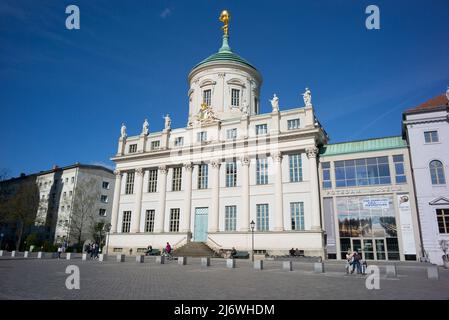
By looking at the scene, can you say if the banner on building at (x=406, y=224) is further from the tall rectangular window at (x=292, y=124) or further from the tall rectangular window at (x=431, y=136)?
the tall rectangular window at (x=292, y=124)

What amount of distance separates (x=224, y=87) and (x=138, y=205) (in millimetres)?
22046

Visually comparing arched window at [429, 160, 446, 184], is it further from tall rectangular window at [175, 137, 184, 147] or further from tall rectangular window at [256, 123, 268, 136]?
tall rectangular window at [175, 137, 184, 147]

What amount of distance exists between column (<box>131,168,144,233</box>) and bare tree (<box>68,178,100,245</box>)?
642 inches

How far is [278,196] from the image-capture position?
124 feet

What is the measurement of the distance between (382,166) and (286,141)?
10.9 metres

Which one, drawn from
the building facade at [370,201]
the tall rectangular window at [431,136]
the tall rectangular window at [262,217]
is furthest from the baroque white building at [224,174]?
the tall rectangular window at [431,136]

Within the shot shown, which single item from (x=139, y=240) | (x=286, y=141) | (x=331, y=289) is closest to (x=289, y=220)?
(x=286, y=141)

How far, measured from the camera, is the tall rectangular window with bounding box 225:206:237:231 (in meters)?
40.0

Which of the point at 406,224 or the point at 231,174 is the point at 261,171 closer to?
the point at 231,174

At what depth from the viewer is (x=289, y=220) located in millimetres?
36906

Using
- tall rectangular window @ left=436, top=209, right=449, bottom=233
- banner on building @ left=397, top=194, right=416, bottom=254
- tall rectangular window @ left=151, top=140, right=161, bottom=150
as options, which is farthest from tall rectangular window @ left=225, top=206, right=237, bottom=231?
tall rectangular window @ left=436, top=209, right=449, bottom=233

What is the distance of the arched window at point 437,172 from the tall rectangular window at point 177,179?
99.6 ft
